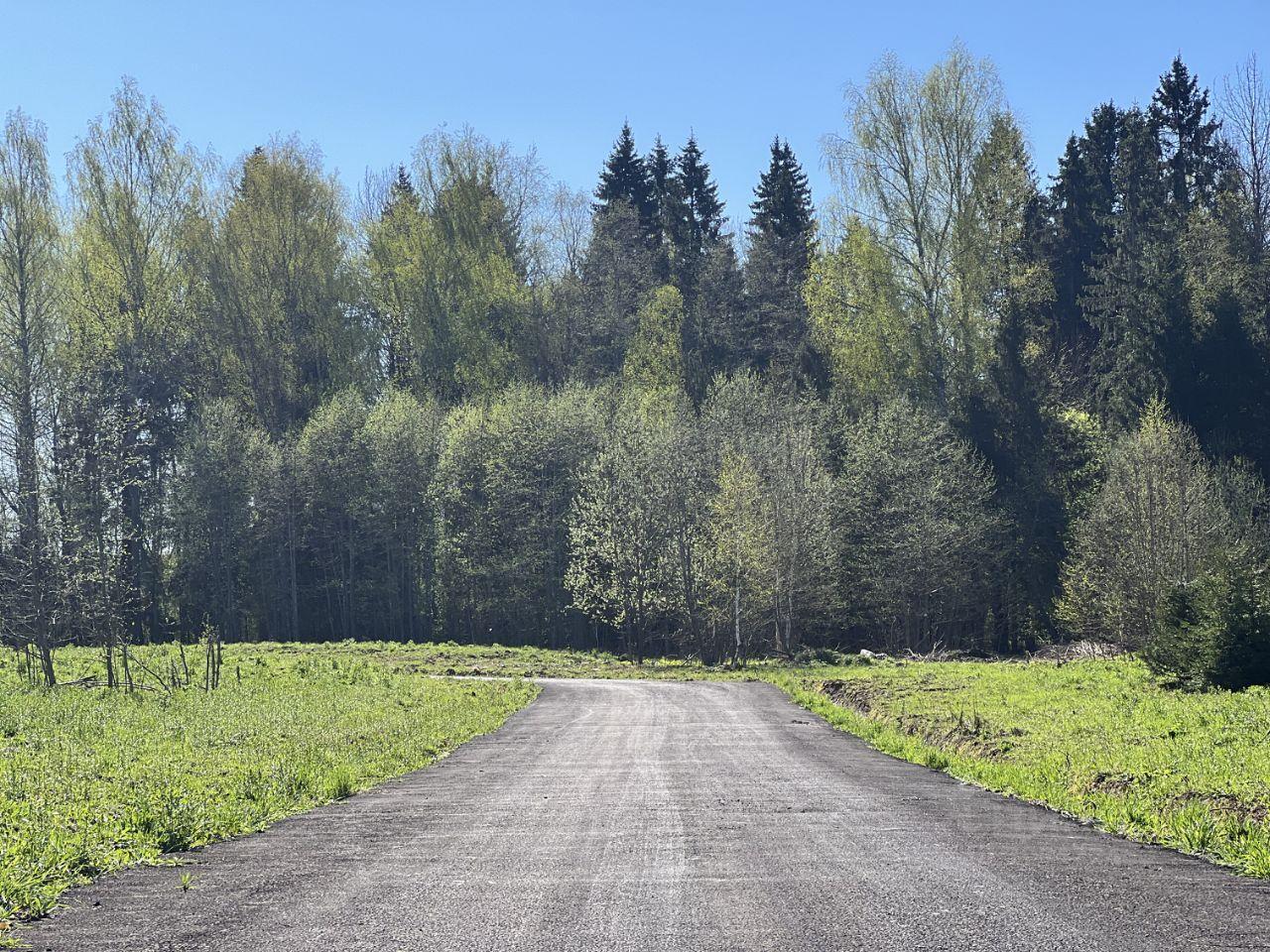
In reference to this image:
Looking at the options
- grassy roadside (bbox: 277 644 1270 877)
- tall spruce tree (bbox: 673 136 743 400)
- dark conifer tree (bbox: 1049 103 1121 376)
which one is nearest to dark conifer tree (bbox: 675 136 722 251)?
tall spruce tree (bbox: 673 136 743 400)

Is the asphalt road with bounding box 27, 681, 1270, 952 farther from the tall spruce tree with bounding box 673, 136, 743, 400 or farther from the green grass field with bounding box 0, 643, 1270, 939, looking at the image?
the tall spruce tree with bounding box 673, 136, 743, 400

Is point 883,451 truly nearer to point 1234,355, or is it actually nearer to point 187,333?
point 1234,355

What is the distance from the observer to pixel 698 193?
77750 mm

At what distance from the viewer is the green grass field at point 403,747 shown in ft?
32.3

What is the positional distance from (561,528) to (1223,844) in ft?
152

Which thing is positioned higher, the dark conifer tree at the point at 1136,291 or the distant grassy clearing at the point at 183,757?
the dark conifer tree at the point at 1136,291

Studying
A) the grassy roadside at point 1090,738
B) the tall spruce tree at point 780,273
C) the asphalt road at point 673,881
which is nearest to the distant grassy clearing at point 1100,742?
the grassy roadside at point 1090,738

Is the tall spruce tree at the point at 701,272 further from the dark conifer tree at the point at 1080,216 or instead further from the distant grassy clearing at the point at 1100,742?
the distant grassy clearing at the point at 1100,742

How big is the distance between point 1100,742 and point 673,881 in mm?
10662

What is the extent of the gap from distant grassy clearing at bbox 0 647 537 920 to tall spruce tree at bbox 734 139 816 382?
38.2m

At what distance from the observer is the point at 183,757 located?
14.8m

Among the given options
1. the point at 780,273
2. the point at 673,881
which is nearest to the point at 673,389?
the point at 780,273

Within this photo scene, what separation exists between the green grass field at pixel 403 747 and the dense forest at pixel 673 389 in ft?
29.9

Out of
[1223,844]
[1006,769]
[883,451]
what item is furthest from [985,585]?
[1223,844]
